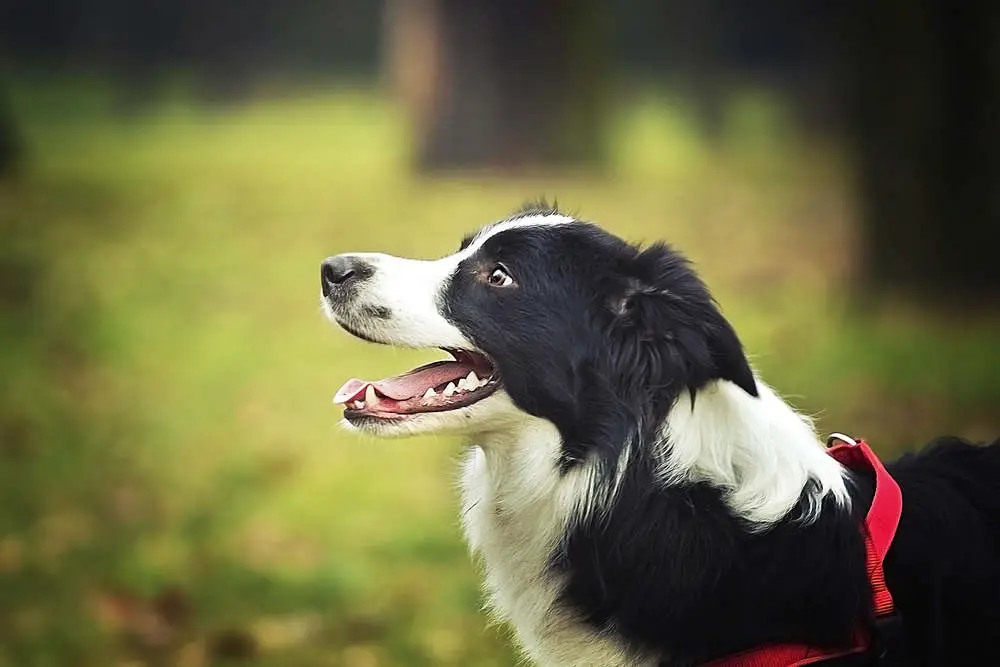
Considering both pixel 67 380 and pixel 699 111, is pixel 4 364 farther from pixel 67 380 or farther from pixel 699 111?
pixel 699 111

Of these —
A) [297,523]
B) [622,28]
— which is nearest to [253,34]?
[622,28]

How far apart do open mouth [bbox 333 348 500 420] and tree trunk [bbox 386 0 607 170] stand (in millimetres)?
5517

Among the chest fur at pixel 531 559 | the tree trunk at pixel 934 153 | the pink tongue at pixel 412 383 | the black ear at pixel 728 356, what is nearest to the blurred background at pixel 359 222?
the tree trunk at pixel 934 153

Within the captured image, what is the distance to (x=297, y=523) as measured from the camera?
4.88 meters

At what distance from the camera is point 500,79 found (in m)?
7.77

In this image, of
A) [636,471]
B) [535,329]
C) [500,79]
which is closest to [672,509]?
[636,471]

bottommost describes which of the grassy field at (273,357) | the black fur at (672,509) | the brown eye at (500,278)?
the grassy field at (273,357)

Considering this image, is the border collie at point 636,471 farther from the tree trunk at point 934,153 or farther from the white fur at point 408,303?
the tree trunk at point 934,153

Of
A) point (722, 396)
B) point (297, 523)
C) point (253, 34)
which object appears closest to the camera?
point (722, 396)

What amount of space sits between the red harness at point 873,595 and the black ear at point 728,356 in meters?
0.34

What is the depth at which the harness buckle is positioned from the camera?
2.08 meters

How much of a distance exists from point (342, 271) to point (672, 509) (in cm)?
84

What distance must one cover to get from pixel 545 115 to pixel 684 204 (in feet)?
3.78

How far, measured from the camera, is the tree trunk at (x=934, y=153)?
20.7 ft
